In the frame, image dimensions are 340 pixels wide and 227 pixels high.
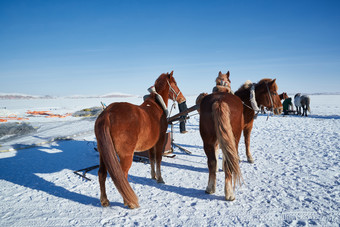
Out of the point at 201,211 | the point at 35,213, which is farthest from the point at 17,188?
the point at 201,211

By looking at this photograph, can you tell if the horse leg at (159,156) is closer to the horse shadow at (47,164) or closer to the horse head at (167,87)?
the horse head at (167,87)

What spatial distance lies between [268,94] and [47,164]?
250 inches

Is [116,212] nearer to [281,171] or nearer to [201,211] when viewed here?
[201,211]

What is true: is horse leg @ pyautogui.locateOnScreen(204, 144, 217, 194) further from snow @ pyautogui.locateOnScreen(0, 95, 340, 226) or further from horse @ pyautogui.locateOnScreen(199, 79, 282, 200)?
snow @ pyautogui.locateOnScreen(0, 95, 340, 226)

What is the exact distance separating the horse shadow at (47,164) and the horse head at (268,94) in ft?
14.4

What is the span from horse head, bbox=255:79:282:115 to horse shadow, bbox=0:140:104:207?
Result: 4.39m

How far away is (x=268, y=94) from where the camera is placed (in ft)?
15.0

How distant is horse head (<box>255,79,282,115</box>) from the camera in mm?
4551

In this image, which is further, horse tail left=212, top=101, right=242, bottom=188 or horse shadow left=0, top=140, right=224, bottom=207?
horse shadow left=0, top=140, right=224, bottom=207

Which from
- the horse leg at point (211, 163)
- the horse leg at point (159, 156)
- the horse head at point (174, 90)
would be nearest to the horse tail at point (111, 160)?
the horse leg at point (159, 156)

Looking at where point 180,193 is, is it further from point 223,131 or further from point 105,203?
point 223,131

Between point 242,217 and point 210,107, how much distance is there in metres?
1.78

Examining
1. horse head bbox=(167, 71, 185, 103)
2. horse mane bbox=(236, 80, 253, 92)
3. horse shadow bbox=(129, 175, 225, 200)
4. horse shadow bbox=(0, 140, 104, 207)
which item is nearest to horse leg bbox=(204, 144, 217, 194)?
horse shadow bbox=(129, 175, 225, 200)

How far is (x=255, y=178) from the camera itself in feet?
13.5
